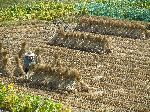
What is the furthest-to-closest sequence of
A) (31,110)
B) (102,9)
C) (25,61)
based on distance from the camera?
(102,9)
(25,61)
(31,110)

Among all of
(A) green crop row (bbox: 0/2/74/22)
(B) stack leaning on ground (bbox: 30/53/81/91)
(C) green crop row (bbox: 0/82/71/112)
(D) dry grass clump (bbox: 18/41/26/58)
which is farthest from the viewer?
(A) green crop row (bbox: 0/2/74/22)

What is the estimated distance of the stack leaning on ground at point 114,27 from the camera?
26.2 m

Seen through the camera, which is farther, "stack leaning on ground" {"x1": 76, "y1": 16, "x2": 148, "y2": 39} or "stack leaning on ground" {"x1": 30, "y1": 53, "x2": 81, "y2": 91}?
"stack leaning on ground" {"x1": 76, "y1": 16, "x2": 148, "y2": 39}

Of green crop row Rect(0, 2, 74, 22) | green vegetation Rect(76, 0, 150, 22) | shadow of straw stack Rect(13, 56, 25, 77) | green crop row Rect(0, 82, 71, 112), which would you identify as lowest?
green vegetation Rect(76, 0, 150, 22)

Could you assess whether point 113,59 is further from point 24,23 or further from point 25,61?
point 24,23

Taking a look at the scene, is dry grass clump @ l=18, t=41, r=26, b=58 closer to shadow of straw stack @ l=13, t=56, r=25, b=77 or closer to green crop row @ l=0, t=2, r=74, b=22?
shadow of straw stack @ l=13, t=56, r=25, b=77

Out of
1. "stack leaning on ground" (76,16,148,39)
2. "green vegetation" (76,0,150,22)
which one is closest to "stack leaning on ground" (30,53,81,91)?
"stack leaning on ground" (76,16,148,39)

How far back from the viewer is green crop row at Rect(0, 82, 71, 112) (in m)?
15.6

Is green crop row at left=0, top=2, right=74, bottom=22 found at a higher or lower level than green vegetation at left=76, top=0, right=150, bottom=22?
higher

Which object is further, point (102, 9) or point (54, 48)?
point (102, 9)

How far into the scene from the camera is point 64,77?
61.1 ft

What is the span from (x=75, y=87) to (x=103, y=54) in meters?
4.98

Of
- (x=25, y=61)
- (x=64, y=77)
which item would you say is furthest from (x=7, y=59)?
(x=64, y=77)

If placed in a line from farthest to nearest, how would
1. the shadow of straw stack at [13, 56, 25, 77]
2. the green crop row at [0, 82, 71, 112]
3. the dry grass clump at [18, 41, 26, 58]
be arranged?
1. the dry grass clump at [18, 41, 26, 58]
2. the shadow of straw stack at [13, 56, 25, 77]
3. the green crop row at [0, 82, 71, 112]
